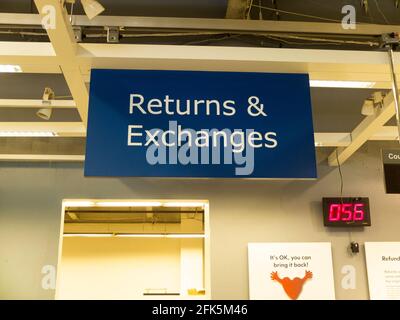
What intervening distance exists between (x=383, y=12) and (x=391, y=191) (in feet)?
6.22

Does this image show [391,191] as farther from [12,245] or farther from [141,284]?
[141,284]

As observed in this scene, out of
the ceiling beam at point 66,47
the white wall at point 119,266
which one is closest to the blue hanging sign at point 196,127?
the ceiling beam at point 66,47

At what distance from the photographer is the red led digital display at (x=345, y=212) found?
16.8 feet

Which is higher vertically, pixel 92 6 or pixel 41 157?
pixel 92 6

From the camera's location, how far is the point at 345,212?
5121 mm

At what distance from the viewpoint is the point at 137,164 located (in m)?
2.49

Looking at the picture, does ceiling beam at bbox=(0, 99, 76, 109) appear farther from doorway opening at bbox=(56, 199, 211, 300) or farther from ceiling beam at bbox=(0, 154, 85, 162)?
doorway opening at bbox=(56, 199, 211, 300)

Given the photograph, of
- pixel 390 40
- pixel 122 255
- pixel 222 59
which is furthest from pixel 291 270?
pixel 122 255

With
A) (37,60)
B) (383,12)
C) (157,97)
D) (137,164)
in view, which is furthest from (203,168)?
(383,12)

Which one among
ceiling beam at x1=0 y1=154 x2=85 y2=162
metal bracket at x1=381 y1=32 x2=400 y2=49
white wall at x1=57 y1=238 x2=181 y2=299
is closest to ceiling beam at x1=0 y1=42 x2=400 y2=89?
metal bracket at x1=381 y1=32 x2=400 y2=49

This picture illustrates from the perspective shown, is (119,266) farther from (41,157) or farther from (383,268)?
(383,268)

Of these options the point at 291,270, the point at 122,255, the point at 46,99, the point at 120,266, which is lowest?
the point at 291,270

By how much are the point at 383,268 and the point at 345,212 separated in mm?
723

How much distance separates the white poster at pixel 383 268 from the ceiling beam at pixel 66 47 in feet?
11.6
